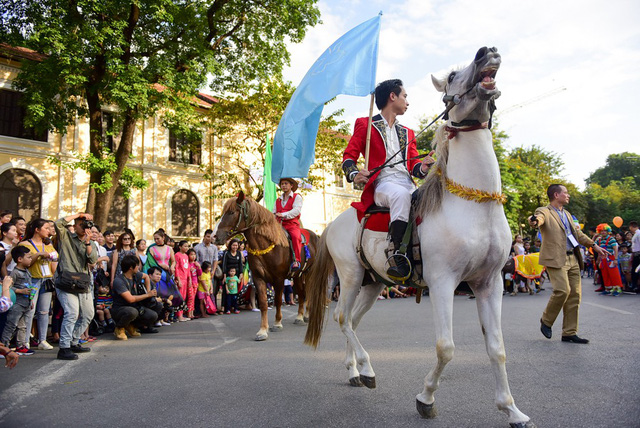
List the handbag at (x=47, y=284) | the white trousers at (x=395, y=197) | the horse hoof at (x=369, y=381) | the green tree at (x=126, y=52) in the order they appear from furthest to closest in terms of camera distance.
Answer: the green tree at (x=126, y=52) → the handbag at (x=47, y=284) → the horse hoof at (x=369, y=381) → the white trousers at (x=395, y=197)

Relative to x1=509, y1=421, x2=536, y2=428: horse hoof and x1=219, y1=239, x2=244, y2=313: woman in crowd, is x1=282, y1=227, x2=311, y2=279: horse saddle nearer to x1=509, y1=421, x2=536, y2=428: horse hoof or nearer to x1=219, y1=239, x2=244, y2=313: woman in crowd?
x1=219, y1=239, x2=244, y2=313: woman in crowd

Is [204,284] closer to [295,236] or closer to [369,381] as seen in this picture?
[295,236]

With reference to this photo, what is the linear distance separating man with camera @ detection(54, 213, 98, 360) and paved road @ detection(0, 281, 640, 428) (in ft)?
1.14

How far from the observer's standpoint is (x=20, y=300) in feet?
20.4

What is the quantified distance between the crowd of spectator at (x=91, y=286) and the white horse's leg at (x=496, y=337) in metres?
3.74

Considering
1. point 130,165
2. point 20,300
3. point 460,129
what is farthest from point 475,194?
A: point 130,165

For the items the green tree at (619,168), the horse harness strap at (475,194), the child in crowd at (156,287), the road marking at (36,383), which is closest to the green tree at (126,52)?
the child in crowd at (156,287)

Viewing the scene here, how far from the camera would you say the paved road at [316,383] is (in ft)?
10.9

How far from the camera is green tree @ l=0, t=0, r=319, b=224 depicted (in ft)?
49.7

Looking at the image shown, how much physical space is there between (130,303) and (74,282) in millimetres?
→ 1972

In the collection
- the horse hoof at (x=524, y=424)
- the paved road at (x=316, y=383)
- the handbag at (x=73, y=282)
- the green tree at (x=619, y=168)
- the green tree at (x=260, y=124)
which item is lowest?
the paved road at (x=316, y=383)

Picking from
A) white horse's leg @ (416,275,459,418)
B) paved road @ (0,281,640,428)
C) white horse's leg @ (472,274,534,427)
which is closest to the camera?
white horse's leg @ (472,274,534,427)

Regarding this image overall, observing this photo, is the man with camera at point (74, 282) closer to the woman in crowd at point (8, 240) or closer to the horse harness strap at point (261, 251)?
the woman in crowd at point (8, 240)

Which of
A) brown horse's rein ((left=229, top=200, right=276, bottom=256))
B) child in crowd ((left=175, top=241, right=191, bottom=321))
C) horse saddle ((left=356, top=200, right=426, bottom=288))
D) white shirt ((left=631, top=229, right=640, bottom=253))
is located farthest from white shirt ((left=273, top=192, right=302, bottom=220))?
white shirt ((left=631, top=229, right=640, bottom=253))
